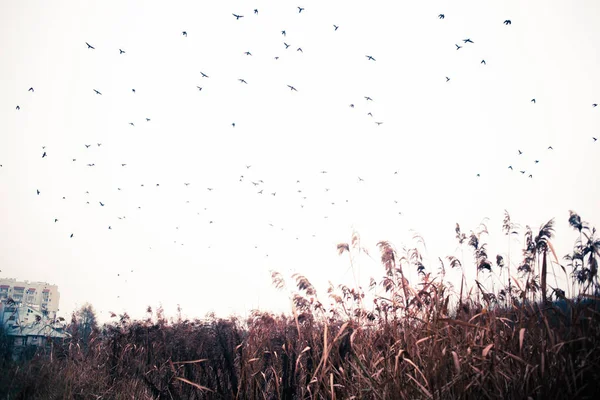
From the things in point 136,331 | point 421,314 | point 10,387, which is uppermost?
point 421,314

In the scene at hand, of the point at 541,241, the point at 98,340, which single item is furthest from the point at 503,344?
the point at 98,340

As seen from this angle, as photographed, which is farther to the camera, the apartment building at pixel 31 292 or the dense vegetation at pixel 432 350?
the apartment building at pixel 31 292

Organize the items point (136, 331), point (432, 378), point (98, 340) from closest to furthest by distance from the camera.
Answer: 1. point (432, 378)
2. point (136, 331)
3. point (98, 340)

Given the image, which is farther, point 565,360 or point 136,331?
point 136,331

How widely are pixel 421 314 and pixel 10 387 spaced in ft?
24.5

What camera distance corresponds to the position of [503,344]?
3.47 meters

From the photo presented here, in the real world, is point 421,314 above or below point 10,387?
above

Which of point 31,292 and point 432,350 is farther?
point 31,292

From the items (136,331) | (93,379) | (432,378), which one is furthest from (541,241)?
(136,331)

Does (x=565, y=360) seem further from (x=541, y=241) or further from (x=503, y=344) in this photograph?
(x=541, y=241)

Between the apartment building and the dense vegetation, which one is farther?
the apartment building

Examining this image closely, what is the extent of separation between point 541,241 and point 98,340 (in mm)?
10108

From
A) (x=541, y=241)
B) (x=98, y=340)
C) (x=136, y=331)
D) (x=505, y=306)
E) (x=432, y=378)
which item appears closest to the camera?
(x=432, y=378)

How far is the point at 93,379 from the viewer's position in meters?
7.59
